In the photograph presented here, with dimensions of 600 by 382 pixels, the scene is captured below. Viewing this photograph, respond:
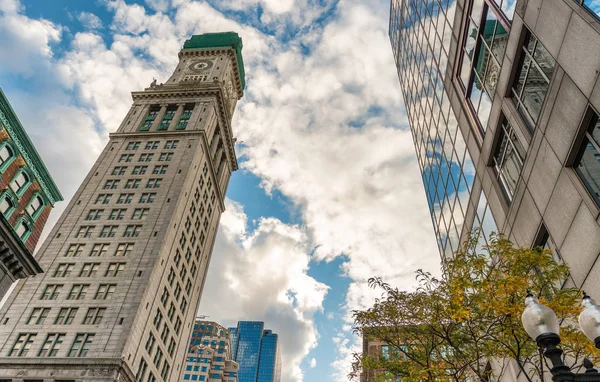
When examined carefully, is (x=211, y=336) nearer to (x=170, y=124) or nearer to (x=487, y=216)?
(x=170, y=124)

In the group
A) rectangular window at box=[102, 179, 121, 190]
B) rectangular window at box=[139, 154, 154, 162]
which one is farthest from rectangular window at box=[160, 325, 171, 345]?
rectangular window at box=[139, 154, 154, 162]

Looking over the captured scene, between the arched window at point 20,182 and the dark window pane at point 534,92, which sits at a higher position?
the arched window at point 20,182

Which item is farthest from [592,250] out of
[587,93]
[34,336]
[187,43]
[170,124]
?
[187,43]

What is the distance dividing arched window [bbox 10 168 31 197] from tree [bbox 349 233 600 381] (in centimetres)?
3889

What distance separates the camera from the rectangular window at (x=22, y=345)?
163 feet

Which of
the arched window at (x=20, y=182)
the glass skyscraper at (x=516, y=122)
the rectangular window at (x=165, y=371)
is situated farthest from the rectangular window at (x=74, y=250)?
the glass skyscraper at (x=516, y=122)

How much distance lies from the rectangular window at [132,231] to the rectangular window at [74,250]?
6.06 m

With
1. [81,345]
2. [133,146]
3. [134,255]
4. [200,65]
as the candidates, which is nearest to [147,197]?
[134,255]

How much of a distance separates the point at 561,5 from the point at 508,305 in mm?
11081

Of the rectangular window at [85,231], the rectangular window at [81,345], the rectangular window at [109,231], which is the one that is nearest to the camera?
the rectangular window at [81,345]

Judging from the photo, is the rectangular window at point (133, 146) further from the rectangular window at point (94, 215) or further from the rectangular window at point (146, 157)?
the rectangular window at point (94, 215)

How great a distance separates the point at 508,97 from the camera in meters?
21.3

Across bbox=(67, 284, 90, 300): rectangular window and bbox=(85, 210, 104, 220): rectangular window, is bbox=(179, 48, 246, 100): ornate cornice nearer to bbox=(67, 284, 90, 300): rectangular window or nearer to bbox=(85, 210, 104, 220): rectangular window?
bbox=(85, 210, 104, 220): rectangular window

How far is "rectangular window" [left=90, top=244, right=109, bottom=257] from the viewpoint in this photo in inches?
2397
